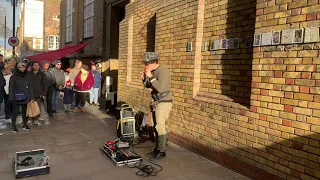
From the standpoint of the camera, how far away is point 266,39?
12.6 ft

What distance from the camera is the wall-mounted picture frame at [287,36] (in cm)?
351

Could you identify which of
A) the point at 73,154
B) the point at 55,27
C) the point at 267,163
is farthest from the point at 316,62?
the point at 55,27

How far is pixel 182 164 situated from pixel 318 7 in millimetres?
3173

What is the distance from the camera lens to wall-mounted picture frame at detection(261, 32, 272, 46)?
12.4 ft

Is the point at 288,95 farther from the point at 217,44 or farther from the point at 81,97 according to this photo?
the point at 81,97

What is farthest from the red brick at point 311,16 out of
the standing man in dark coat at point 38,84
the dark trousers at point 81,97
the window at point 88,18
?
the window at point 88,18

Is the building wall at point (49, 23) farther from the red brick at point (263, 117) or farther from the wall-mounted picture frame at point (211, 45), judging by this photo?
the red brick at point (263, 117)

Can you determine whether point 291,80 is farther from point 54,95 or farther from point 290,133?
point 54,95

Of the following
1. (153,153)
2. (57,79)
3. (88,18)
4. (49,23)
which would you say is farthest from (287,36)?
(49,23)

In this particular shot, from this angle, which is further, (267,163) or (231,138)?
(231,138)

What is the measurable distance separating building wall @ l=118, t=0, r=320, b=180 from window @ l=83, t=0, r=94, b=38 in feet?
26.3

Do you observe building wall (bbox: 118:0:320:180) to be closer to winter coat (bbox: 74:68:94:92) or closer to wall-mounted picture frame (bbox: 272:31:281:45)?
wall-mounted picture frame (bbox: 272:31:281:45)

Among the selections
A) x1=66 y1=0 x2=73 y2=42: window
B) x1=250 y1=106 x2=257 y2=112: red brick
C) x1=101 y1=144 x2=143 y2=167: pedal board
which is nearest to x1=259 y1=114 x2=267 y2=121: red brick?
x1=250 y1=106 x2=257 y2=112: red brick

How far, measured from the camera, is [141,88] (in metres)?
7.61
